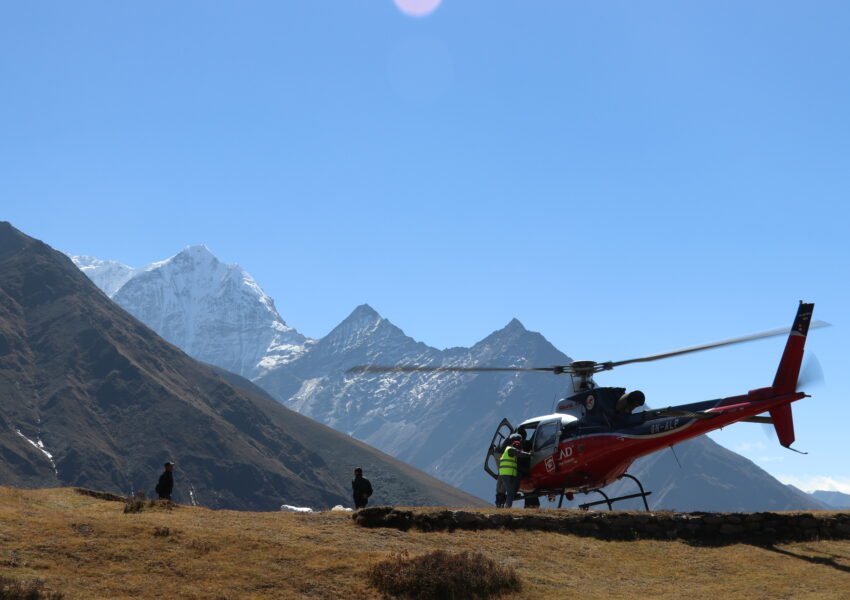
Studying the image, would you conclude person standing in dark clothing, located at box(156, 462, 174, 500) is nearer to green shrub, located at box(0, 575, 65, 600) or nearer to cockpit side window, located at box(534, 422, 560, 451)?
cockpit side window, located at box(534, 422, 560, 451)

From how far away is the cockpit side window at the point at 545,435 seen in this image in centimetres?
3025

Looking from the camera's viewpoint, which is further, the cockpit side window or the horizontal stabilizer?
the cockpit side window

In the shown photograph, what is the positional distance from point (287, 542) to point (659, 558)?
915 centimetres

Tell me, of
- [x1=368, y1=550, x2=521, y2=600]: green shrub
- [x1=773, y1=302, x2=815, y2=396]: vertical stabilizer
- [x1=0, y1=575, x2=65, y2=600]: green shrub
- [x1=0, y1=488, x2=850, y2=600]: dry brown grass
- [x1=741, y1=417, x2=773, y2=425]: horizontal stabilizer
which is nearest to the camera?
[x1=0, y1=575, x2=65, y2=600]: green shrub

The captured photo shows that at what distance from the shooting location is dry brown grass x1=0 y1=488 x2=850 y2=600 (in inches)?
717

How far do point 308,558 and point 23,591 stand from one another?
574cm

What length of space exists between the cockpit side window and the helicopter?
0.03 meters

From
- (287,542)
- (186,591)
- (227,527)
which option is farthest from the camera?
(227,527)

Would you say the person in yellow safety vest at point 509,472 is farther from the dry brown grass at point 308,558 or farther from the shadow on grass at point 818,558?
the shadow on grass at point 818,558

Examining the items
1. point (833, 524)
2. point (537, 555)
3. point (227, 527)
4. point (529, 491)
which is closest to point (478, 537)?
point (537, 555)

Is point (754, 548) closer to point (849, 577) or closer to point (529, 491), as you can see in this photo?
point (849, 577)

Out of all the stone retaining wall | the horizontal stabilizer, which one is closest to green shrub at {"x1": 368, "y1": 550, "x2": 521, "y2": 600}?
the stone retaining wall

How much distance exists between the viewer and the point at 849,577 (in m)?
21.4

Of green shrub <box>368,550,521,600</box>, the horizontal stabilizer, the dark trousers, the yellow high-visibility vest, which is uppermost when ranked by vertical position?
the horizontal stabilizer
